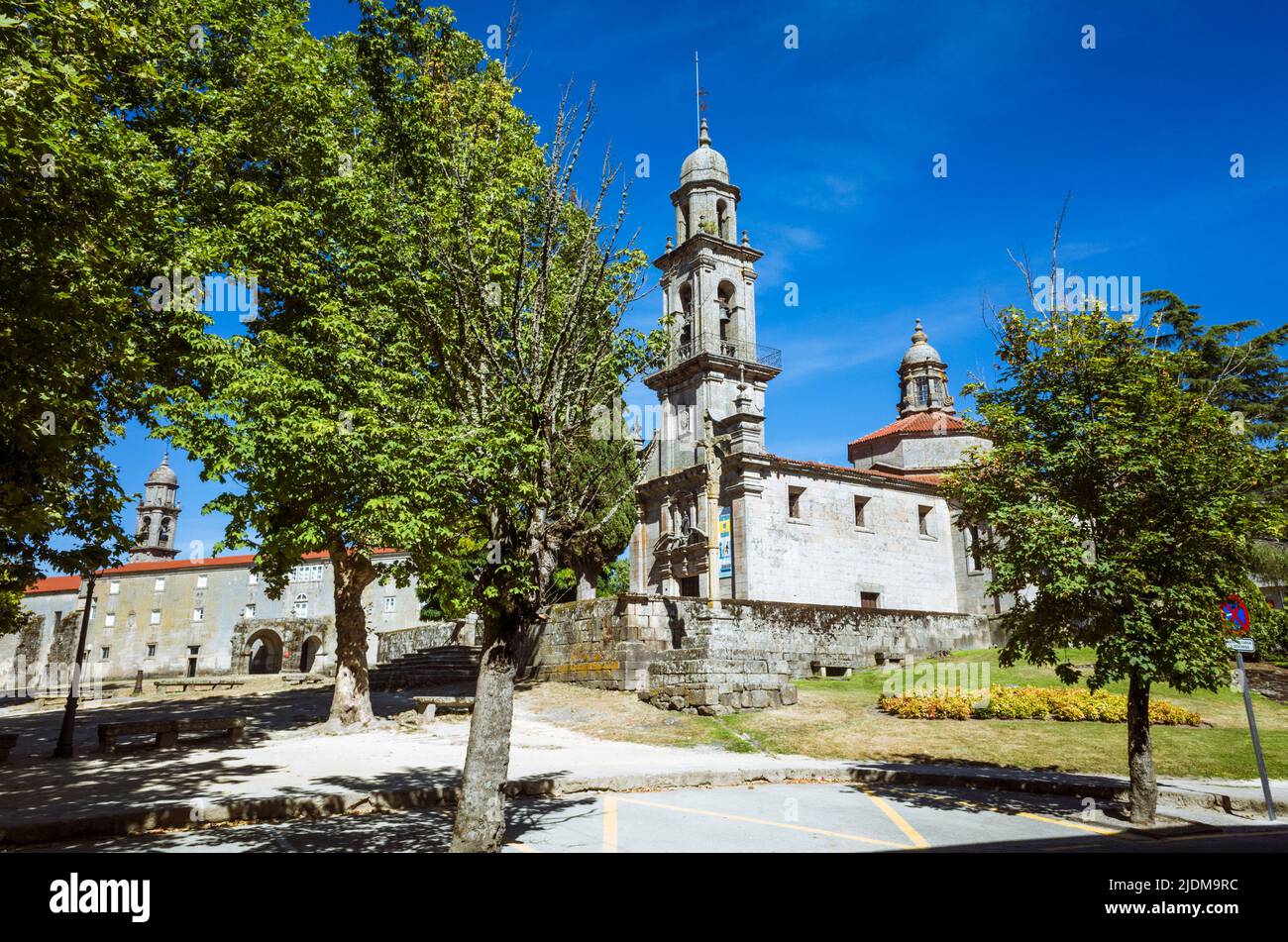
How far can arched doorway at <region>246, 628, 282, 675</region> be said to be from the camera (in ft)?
174

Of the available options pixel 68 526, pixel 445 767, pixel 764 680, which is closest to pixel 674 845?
pixel 445 767

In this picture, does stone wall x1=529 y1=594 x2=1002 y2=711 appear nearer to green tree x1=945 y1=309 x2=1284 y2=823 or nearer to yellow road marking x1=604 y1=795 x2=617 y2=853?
yellow road marking x1=604 y1=795 x2=617 y2=853

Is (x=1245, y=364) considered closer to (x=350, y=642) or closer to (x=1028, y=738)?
(x=1028, y=738)

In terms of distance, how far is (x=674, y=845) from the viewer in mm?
7289

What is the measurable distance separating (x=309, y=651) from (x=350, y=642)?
41049 millimetres

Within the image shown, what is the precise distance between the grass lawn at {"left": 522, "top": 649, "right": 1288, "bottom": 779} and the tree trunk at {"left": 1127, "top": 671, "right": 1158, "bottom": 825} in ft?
13.1

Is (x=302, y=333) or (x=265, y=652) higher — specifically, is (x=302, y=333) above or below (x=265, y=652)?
above

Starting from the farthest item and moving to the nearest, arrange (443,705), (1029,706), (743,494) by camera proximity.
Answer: (743,494) < (443,705) < (1029,706)

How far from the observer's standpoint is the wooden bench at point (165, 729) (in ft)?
47.4

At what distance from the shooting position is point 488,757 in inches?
259

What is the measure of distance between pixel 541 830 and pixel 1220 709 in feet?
57.0

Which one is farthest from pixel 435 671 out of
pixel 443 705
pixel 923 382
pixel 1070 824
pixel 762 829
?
pixel 923 382

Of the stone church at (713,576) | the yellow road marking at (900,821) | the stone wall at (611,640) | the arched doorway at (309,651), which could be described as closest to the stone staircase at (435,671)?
the stone church at (713,576)

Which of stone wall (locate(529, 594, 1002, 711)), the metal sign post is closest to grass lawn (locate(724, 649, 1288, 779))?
stone wall (locate(529, 594, 1002, 711))
